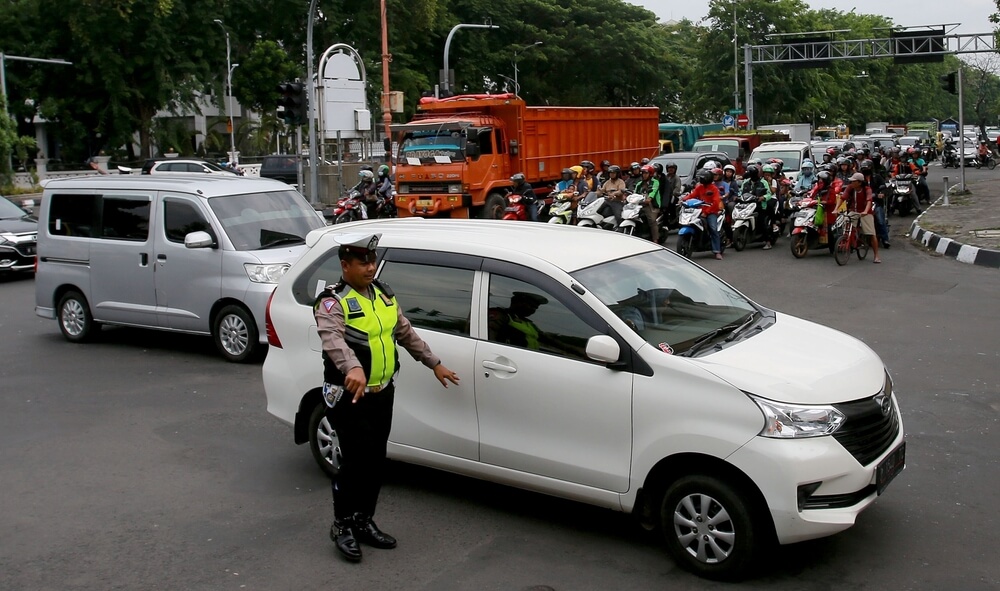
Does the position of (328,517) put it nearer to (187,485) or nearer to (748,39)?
(187,485)

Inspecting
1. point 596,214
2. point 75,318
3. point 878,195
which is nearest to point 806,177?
point 878,195

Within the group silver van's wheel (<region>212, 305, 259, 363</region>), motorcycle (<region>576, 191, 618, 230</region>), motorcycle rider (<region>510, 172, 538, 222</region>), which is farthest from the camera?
motorcycle rider (<region>510, 172, 538, 222</region>)

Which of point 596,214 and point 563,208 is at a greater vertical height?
point 563,208

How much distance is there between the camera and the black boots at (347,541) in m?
5.08

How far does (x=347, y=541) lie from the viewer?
5113mm

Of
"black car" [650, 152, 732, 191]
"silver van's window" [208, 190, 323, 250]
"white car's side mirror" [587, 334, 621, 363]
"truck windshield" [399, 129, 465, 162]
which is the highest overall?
"truck windshield" [399, 129, 465, 162]

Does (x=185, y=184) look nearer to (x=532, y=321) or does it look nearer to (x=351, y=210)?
(x=532, y=321)

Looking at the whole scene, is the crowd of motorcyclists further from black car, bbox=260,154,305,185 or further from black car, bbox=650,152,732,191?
black car, bbox=260,154,305,185

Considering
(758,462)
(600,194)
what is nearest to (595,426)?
(758,462)

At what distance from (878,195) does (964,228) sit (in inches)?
138

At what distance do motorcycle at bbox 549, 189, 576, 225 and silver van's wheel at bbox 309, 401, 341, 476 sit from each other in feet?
43.6

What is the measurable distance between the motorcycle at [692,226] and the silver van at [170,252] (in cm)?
771

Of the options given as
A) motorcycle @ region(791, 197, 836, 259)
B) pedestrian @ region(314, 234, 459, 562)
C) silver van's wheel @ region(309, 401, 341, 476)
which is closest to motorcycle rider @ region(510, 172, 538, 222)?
motorcycle @ region(791, 197, 836, 259)

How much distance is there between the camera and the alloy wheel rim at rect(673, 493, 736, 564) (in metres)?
4.68
